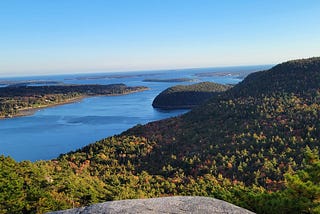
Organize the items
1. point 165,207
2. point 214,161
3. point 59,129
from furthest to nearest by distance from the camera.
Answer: point 59,129, point 214,161, point 165,207

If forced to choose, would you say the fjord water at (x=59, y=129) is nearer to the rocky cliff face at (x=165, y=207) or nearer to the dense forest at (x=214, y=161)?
the dense forest at (x=214, y=161)

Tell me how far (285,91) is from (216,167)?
47.4 meters

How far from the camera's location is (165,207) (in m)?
15.0

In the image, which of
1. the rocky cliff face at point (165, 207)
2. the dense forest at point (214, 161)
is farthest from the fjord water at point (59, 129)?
the rocky cliff face at point (165, 207)

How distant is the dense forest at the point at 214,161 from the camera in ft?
97.3

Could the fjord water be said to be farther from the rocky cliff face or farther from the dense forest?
the rocky cliff face

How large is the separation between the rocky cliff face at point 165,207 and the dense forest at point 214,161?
8.69 meters

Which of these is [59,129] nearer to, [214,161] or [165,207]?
[214,161]

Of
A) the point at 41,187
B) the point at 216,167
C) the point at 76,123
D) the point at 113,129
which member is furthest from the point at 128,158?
the point at 76,123

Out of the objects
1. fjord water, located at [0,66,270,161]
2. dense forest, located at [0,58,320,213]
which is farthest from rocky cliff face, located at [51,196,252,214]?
fjord water, located at [0,66,270,161]

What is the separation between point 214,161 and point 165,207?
4550 centimetres

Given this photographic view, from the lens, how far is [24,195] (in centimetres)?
3244

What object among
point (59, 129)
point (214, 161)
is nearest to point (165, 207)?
point (214, 161)

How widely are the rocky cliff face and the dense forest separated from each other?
Result: 8685 millimetres
